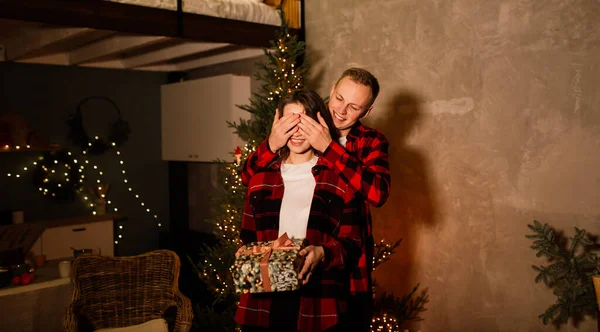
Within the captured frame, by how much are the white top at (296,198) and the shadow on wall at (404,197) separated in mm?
1892

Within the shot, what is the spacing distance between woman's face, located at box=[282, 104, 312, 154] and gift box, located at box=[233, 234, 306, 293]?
351 millimetres

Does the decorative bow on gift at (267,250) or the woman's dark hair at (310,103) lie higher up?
the woman's dark hair at (310,103)

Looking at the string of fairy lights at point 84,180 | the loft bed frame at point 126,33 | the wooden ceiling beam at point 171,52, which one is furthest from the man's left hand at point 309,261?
the string of fairy lights at point 84,180

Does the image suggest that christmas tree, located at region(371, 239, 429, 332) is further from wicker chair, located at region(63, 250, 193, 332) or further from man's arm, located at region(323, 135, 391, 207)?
man's arm, located at region(323, 135, 391, 207)

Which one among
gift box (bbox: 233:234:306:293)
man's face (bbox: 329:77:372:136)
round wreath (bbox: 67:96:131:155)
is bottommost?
gift box (bbox: 233:234:306:293)

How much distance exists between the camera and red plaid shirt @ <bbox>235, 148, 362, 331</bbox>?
64.4 inches

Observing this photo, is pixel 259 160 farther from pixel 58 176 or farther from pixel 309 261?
pixel 58 176

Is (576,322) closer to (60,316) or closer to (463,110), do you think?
(463,110)

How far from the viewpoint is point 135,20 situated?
3285 mm

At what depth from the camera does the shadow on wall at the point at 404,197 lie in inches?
137

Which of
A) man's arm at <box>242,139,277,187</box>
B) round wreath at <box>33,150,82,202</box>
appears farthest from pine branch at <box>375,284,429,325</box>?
round wreath at <box>33,150,82,202</box>

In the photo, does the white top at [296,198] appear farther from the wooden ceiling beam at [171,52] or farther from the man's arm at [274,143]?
the wooden ceiling beam at [171,52]

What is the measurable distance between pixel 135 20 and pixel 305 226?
2.31 m

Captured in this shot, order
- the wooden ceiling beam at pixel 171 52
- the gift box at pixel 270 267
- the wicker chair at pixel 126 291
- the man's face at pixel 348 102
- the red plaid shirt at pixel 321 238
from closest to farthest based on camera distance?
the gift box at pixel 270 267 < the red plaid shirt at pixel 321 238 < the man's face at pixel 348 102 < the wicker chair at pixel 126 291 < the wooden ceiling beam at pixel 171 52
